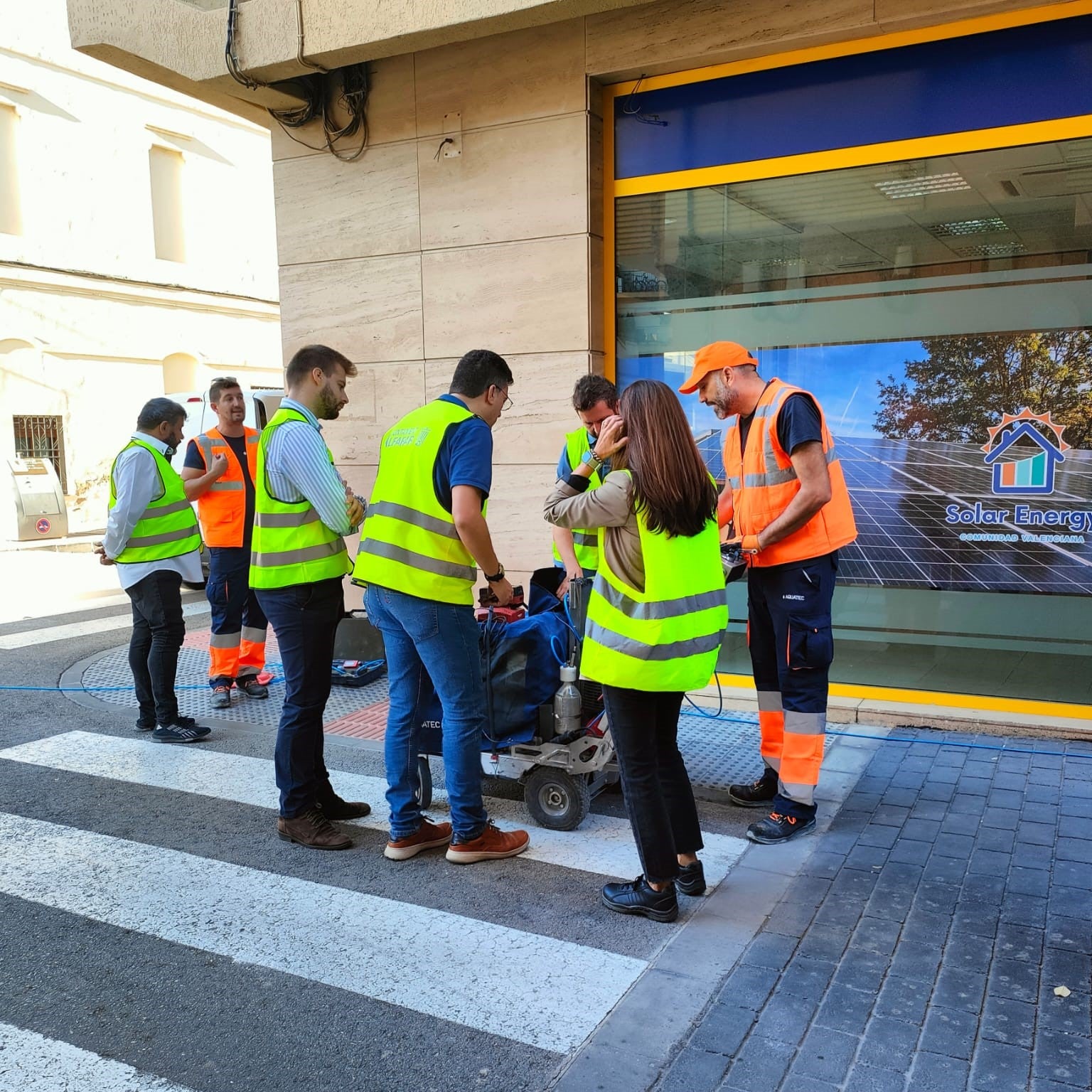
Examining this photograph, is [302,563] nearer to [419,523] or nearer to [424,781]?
[419,523]

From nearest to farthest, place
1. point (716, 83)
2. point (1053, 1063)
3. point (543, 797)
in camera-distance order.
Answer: point (1053, 1063) < point (543, 797) < point (716, 83)

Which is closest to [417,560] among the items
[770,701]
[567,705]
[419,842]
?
[567,705]

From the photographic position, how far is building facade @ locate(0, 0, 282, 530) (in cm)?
1930

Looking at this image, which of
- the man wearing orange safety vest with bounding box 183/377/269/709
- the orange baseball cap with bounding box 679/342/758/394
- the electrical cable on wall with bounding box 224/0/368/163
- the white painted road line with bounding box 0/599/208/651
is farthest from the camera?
the white painted road line with bounding box 0/599/208/651

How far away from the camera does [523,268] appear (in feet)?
22.5

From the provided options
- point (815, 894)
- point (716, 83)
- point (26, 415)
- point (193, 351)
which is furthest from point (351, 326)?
point (193, 351)

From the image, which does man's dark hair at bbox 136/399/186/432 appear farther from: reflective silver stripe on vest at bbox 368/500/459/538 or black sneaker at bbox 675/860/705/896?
black sneaker at bbox 675/860/705/896

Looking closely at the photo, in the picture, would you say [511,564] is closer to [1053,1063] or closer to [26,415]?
[1053,1063]

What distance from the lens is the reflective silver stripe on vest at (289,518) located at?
4277 mm

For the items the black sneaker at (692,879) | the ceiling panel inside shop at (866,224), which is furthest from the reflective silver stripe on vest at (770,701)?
the ceiling panel inside shop at (866,224)

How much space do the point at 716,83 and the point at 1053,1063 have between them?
576cm

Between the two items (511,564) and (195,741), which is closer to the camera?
(195,741)

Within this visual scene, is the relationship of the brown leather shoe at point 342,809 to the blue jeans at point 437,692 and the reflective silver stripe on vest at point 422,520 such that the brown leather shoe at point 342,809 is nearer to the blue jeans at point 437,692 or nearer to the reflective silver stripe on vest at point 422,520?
the blue jeans at point 437,692

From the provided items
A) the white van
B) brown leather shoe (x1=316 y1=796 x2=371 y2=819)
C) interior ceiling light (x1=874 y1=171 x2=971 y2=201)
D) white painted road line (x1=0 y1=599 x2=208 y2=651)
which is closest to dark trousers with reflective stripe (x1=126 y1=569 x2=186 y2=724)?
brown leather shoe (x1=316 y1=796 x2=371 y2=819)
